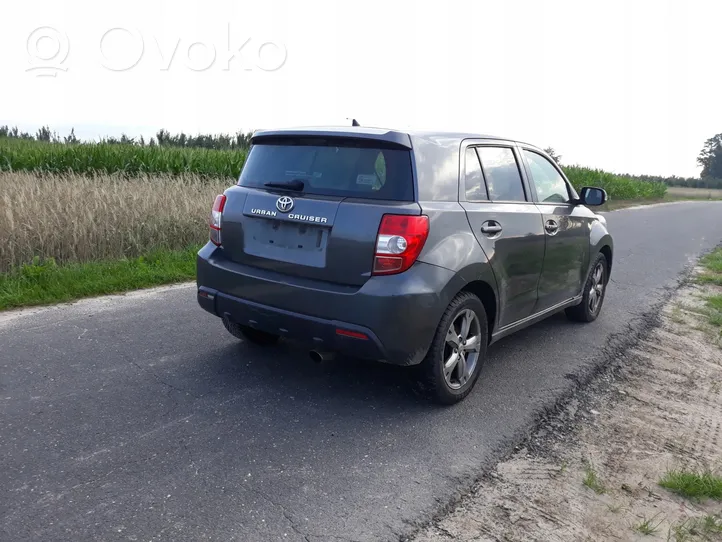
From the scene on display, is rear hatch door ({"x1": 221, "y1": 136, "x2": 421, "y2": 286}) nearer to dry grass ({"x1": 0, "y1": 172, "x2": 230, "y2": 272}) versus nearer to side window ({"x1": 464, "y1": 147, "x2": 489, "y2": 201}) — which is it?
side window ({"x1": 464, "y1": 147, "x2": 489, "y2": 201})

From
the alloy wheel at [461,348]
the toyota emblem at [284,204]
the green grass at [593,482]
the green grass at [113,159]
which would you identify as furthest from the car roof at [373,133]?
the green grass at [113,159]

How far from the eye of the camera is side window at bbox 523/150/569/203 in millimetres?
5457

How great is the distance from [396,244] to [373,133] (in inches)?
31.0

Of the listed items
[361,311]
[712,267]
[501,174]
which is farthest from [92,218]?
[712,267]

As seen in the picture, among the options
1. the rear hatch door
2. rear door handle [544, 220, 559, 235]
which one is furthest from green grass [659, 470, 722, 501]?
rear door handle [544, 220, 559, 235]

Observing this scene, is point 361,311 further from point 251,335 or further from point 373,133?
point 251,335

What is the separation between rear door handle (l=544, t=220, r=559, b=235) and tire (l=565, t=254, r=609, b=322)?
119 cm

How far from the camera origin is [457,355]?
433cm

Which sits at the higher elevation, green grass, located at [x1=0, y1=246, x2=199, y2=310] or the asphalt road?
green grass, located at [x1=0, y1=246, x2=199, y2=310]

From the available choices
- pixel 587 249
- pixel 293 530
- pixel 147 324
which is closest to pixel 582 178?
pixel 587 249

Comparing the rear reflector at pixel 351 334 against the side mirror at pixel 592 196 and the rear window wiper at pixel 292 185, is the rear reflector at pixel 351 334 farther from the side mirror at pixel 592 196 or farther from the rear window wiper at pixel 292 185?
the side mirror at pixel 592 196

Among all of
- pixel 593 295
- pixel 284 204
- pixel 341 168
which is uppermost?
pixel 341 168

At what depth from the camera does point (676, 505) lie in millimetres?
3277

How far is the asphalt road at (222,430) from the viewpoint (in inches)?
115
